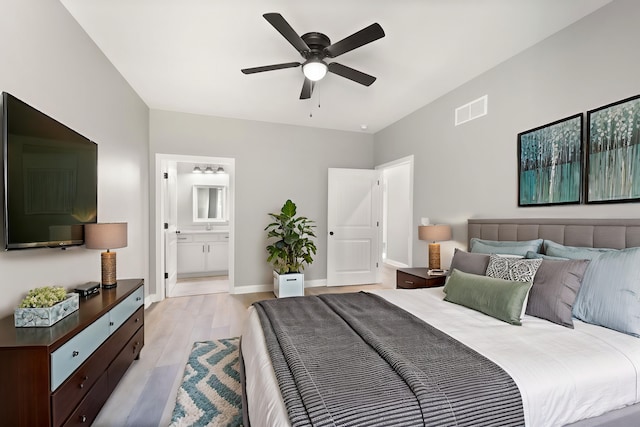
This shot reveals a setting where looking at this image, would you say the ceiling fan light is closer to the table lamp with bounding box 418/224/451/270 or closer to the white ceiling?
the white ceiling

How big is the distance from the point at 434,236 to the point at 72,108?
11.4ft

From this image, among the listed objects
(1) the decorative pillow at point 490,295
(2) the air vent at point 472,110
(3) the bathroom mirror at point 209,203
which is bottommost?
(1) the decorative pillow at point 490,295

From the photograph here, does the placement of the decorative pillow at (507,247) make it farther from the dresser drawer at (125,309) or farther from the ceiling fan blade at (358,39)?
the dresser drawer at (125,309)

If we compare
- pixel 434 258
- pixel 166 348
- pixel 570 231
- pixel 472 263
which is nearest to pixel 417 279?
A: pixel 434 258

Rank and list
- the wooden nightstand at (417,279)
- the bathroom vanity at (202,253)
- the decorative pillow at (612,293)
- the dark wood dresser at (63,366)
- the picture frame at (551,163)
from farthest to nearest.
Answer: the bathroom vanity at (202,253)
the wooden nightstand at (417,279)
the picture frame at (551,163)
the decorative pillow at (612,293)
the dark wood dresser at (63,366)

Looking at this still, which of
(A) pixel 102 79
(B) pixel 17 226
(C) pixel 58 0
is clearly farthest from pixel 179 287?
(C) pixel 58 0

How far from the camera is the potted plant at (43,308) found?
148 centimetres

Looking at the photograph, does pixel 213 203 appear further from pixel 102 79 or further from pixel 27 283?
pixel 27 283

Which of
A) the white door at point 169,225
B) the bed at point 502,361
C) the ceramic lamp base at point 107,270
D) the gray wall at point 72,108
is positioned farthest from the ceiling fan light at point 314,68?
the white door at point 169,225

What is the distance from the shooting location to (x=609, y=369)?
134cm

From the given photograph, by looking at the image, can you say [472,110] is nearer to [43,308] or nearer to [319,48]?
[319,48]

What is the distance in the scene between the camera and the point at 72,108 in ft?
7.45

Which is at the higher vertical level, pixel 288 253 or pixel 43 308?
pixel 43 308

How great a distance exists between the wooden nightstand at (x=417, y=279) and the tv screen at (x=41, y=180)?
2.99 meters
